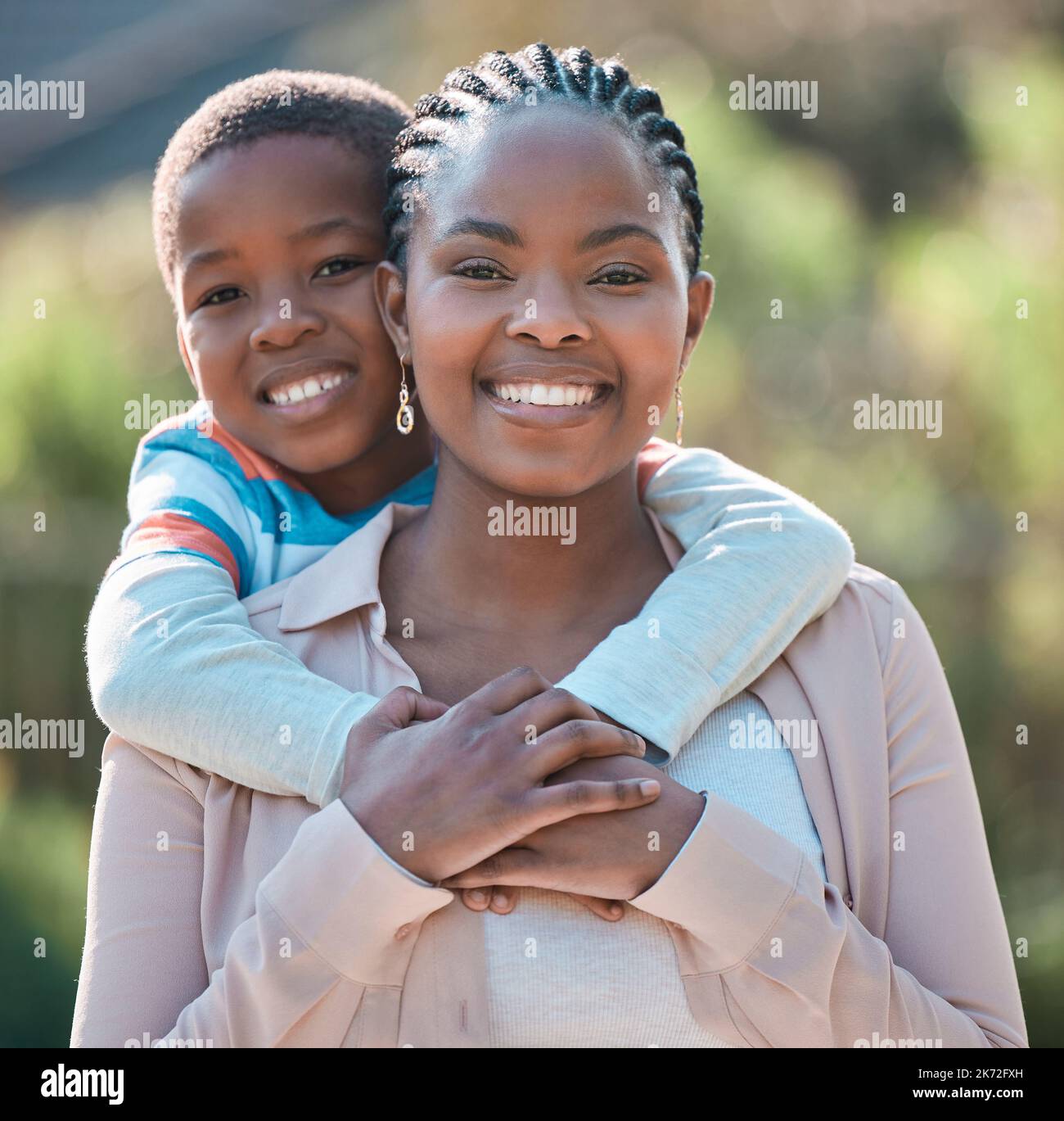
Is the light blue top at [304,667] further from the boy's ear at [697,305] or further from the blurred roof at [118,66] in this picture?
the blurred roof at [118,66]

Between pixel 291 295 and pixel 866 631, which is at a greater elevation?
pixel 291 295

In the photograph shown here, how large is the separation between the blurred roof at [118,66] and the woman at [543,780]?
729 centimetres

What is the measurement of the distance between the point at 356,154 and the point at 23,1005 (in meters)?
3.03

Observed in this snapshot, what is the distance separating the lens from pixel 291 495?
8.51 ft

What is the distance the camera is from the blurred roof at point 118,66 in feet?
30.3

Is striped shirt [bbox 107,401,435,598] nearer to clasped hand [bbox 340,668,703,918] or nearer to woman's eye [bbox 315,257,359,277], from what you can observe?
woman's eye [bbox 315,257,359,277]

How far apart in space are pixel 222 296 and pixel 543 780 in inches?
49.2

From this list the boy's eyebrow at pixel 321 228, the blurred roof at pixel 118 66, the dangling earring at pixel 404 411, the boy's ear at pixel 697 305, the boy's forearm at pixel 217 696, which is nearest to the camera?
the boy's forearm at pixel 217 696

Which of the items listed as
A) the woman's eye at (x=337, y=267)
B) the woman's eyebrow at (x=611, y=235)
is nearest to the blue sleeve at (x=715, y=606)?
the woman's eyebrow at (x=611, y=235)

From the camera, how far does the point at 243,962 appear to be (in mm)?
1789

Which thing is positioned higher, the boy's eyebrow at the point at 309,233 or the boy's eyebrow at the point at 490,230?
the boy's eyebrow at the point at 309,233

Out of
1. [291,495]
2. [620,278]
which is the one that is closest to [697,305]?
[620,278]

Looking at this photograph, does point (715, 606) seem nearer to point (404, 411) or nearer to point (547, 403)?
point (547, 403)
